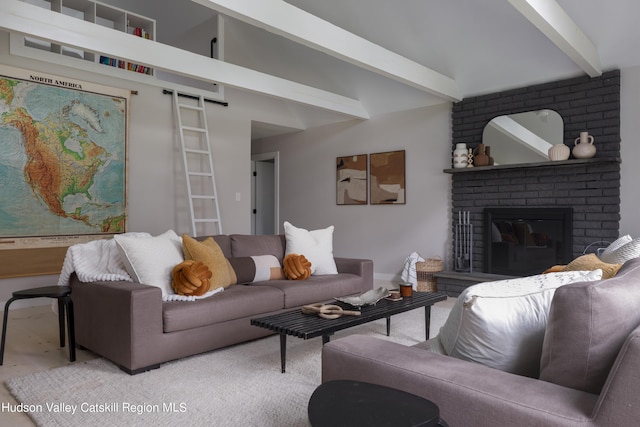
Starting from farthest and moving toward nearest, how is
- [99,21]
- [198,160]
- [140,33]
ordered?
[198,160] < [99,21] < [140,33]

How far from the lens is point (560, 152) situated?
448 cm

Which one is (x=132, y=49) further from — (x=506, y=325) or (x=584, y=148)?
(x=584, y=148)

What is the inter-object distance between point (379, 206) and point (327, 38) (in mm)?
3080

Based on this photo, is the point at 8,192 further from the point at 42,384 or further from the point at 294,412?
the point at 294,412

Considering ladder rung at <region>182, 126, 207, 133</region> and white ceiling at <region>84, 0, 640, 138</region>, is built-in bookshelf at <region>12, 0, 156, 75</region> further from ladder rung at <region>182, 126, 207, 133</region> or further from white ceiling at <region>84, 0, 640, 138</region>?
white ceiling at <region>84, 0, 640, 138</region>

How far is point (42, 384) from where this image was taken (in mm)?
2395

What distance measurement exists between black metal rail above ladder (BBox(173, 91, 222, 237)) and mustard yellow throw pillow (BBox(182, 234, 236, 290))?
84.0 inches

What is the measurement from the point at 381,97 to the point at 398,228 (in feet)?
5.92

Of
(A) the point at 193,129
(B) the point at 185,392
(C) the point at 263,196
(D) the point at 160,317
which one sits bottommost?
(B) the point at 185,392

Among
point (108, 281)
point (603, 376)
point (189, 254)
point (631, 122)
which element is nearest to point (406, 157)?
point (631, 122)

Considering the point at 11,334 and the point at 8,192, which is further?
the point at 8,192

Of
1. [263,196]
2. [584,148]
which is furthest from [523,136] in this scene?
[263,196]

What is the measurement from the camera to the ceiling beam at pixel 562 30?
3041 millimetres

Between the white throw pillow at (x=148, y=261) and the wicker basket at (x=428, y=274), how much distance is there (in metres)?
3.26
